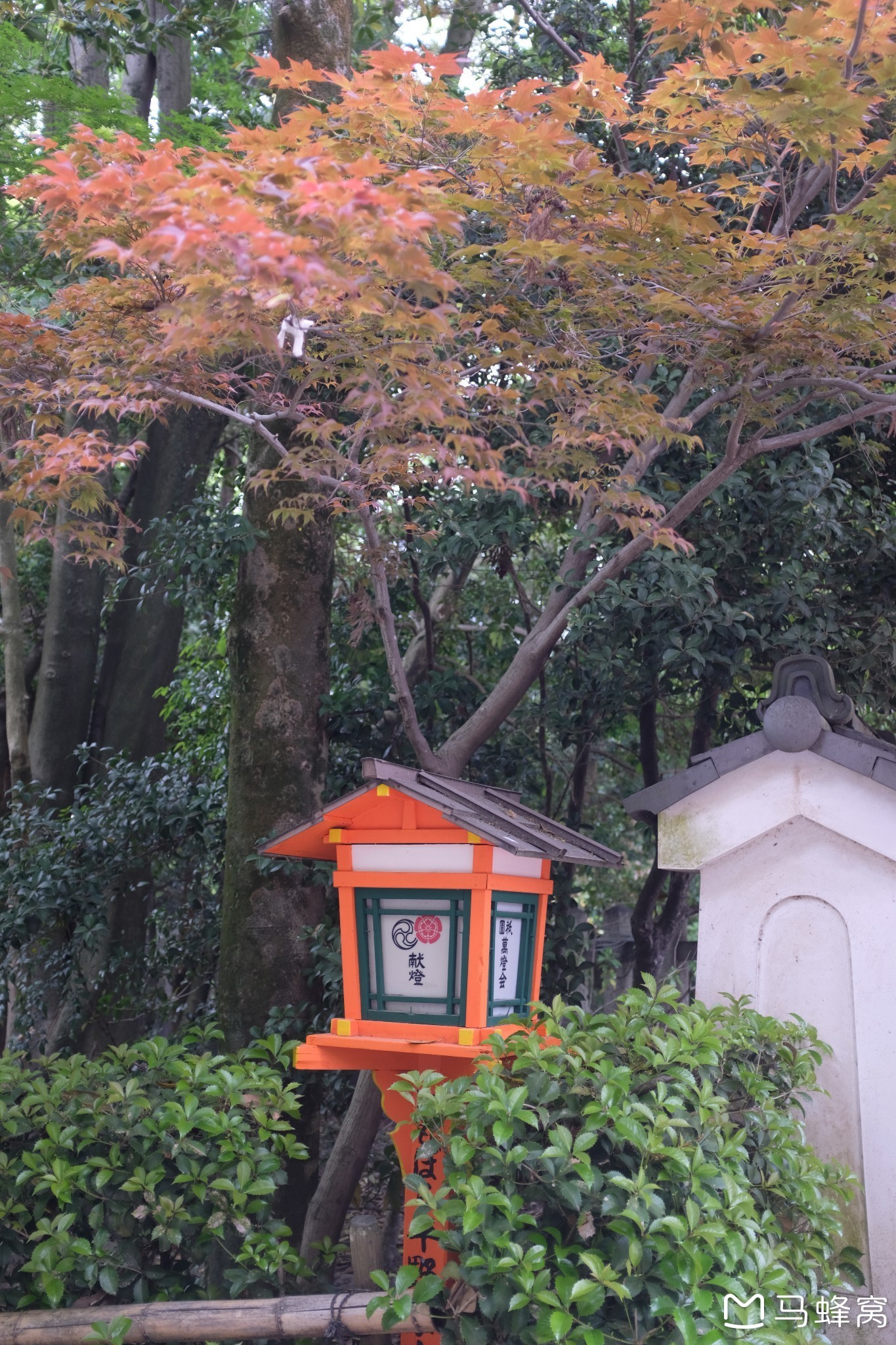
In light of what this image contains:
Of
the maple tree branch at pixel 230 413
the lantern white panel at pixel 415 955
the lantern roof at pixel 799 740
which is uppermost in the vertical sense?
the maple tree branch at pixel 230 413

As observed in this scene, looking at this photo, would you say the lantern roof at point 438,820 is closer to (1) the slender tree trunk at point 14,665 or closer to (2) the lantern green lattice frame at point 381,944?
(2) the lantern green lattice frame at point 381,944

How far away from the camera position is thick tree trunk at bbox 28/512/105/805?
290 inches

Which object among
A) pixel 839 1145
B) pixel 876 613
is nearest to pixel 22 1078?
pixel 839 1145

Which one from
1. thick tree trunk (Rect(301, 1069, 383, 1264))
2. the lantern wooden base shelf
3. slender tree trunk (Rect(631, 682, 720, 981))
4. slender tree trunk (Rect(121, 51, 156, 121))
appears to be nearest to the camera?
the lantern wooden base shelf

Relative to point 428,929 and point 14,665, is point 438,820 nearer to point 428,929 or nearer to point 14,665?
point 428,929

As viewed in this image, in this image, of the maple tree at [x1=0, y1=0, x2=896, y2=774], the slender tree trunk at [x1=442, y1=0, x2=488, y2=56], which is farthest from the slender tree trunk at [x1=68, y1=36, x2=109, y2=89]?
the maple tree at [x1=0, y1=0, x2=896, y2=774]

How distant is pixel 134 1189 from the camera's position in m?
3.18

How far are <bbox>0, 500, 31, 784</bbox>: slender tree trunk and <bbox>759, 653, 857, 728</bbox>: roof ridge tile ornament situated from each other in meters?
4.90

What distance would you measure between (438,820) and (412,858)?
167mm

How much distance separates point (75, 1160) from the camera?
3.34 m

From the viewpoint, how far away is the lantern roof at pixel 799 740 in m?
3.91

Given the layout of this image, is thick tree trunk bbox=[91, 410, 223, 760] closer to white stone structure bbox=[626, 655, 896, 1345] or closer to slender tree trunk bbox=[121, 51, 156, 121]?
slender tree trunk bbox=[121, 51, 156, 121]
